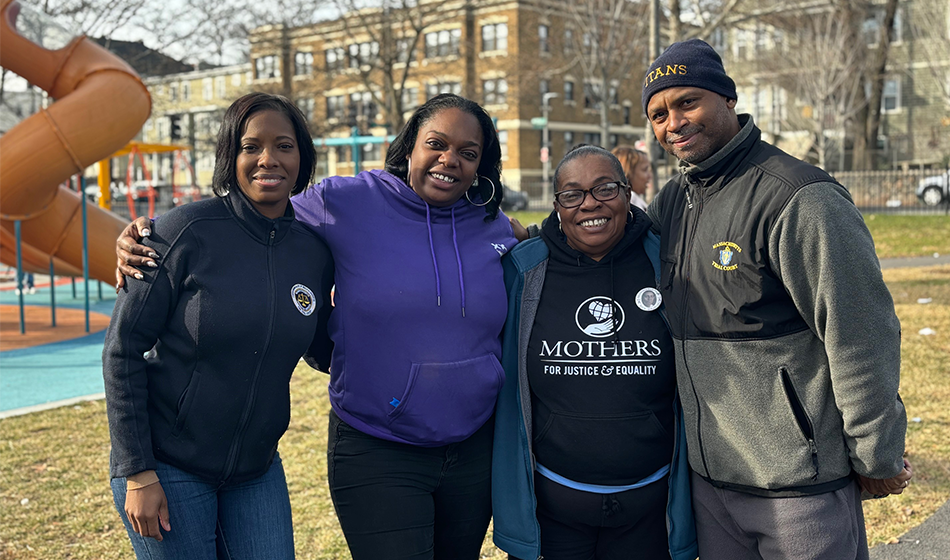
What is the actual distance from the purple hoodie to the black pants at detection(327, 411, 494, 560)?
0.23 feet

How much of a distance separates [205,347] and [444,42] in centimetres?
Result: 5016

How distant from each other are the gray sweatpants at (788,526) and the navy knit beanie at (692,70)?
1.34 meters

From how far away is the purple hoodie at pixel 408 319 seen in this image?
116 inches

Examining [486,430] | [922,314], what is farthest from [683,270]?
[922,314]

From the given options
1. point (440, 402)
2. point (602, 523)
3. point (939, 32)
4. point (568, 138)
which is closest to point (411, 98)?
point (568, 138)

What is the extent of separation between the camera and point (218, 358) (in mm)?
2629

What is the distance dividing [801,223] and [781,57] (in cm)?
3341

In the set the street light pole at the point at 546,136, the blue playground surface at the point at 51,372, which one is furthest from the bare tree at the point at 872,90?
the blue playground surface at the point at 51,372

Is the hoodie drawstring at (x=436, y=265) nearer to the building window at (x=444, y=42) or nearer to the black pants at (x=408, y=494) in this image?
the black pants at (x=408, y=494)

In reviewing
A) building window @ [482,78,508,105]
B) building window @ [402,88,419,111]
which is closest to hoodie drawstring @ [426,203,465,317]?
building window @ [402,88,419,111]

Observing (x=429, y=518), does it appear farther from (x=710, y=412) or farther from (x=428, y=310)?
(x=710, y=412)

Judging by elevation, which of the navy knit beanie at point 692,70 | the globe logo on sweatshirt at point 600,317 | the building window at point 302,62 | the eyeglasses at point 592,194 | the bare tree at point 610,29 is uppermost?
the building window at point 302,62

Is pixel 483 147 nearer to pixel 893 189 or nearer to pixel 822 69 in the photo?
pixel 893 189

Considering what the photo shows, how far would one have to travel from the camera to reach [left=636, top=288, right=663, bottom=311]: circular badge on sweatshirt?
9.79 ft
